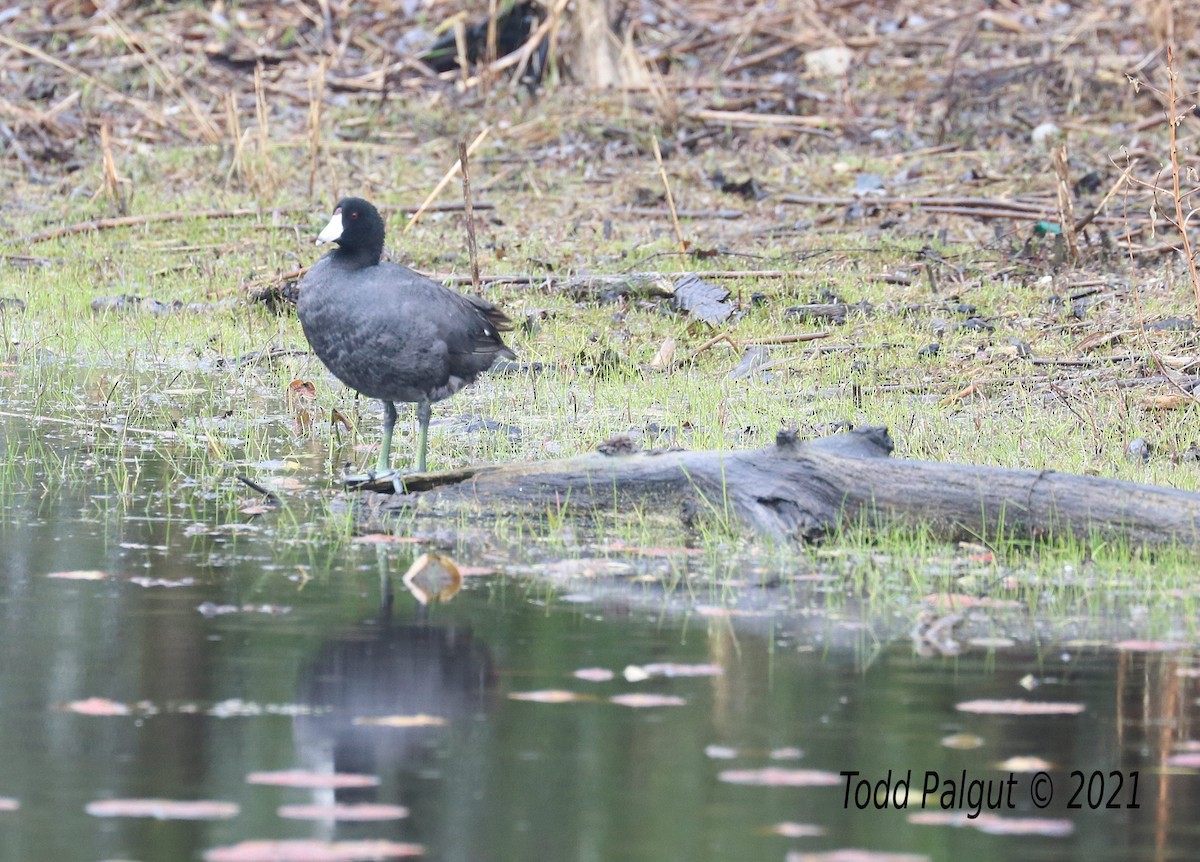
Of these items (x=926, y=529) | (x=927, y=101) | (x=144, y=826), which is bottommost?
(x=144, y=826)

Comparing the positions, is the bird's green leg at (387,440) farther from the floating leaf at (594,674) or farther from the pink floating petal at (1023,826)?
the pink floating petal at (1023,826)

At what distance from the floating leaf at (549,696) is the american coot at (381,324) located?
8.42 feet

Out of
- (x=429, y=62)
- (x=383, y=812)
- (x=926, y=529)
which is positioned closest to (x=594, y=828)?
(x=383, y=812)

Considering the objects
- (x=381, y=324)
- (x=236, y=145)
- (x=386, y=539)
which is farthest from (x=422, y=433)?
(x=236, y=145)

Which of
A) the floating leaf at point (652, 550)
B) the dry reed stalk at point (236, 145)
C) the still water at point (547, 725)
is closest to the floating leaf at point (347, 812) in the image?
the still water at point (547, 725)

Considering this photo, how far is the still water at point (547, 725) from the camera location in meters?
3.63

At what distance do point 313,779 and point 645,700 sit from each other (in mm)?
921

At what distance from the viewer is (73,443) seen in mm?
8094

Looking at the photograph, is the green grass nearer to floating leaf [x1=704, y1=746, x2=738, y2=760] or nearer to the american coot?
the american coot

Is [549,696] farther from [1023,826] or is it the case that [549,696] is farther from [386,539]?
[386,539]

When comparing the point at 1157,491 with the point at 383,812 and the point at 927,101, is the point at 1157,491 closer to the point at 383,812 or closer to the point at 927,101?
the point at 383,812

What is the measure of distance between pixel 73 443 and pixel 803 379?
373 centimetres

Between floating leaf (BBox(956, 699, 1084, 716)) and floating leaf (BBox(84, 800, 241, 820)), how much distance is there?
1799 millimetres

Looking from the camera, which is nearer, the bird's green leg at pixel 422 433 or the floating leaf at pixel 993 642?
the floating leaf at pixel 993 642
